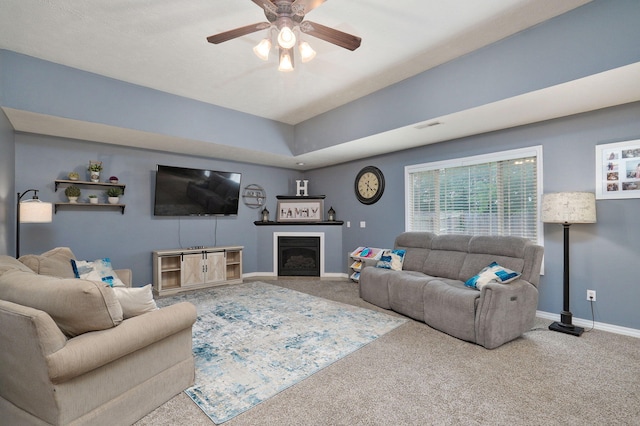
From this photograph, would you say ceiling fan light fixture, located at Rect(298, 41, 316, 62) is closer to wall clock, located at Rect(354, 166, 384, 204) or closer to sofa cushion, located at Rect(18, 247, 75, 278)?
sofa cushion, located at Rect(18, 247, 75, 278)

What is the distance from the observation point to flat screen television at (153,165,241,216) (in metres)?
5.06

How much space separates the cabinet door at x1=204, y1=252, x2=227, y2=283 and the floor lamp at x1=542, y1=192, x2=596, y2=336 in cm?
475

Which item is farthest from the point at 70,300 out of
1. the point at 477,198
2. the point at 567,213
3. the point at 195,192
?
the point at 477,198

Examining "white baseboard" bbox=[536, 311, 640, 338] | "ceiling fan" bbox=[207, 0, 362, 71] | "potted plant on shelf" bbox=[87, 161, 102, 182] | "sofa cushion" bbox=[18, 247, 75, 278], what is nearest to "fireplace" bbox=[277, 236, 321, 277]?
"potted plant on shelf" bbox=[87, 161, 102, 182]

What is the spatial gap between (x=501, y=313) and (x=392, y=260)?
5.58ft

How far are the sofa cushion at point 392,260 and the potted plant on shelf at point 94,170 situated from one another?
4.32 metres

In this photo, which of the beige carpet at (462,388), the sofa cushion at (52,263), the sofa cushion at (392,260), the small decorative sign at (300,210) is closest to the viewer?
the beige carpet at (462,388)

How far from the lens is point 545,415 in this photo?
1863 mm

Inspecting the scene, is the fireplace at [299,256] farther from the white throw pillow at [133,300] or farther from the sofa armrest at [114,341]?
the white throw pillow at [133,300]

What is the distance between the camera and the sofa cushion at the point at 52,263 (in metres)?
2.69

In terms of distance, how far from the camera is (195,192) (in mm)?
5406

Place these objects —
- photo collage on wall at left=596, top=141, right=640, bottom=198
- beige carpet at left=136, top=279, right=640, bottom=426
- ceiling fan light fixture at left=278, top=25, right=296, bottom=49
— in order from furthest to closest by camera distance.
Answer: photo collage on wall at left=596, top=141, right=640, bottom=198 < ceiling fan light fixture at left=278, top=25, right=296, bottom=49 < beige carpet at left=136, top=279, right=640, bottom=426

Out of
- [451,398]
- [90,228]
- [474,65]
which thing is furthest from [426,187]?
[90,228]

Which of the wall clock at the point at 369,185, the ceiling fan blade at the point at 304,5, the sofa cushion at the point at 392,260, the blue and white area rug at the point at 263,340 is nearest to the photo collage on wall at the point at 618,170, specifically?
the sofa cushion at the point at 392,260
